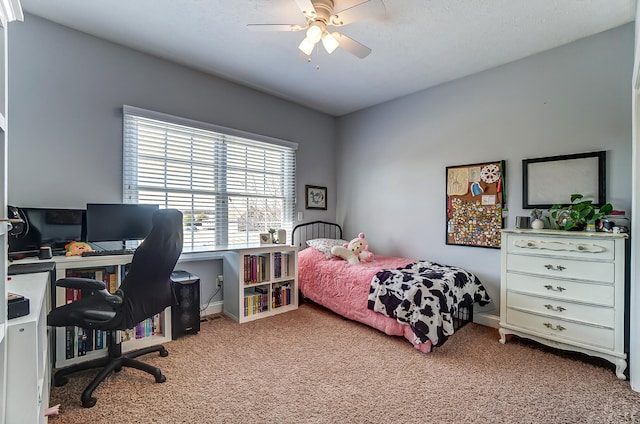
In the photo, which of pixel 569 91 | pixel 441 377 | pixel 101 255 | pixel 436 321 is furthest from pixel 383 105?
pixel 101 255

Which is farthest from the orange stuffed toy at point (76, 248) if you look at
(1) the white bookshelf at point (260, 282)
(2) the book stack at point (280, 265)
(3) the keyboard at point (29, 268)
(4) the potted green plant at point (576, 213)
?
(4) the potted green plant at point (576, 213)

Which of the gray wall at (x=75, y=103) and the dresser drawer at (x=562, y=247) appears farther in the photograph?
the gray wall at (x=75, y=103)

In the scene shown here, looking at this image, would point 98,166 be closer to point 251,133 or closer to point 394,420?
point 251,133

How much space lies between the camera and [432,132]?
3627 millimetres

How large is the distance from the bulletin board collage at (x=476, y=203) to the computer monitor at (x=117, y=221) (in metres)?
3.02

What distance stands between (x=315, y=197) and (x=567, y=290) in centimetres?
300

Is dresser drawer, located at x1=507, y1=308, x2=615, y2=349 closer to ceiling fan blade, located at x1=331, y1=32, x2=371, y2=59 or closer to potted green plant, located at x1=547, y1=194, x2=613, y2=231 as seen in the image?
potted green plant, located at x1=547, y1=194, x2=613, y2=231

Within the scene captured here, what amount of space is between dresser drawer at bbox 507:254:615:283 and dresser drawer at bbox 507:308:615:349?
354mm

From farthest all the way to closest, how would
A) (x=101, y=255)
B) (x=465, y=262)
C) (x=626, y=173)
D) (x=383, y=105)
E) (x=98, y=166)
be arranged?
1. (x=383, y=105)
2. (x=465, y=262)
3. (x=98, y=166)
4. (x=626, y=173)
5. (x=101, y=255)

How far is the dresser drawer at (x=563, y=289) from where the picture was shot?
2.16 meters

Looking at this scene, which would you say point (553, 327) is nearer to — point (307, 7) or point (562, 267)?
point (562, 267)

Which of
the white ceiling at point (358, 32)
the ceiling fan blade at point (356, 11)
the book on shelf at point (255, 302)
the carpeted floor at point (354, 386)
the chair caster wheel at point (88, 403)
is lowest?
the carpeted floor at point (354, 386)

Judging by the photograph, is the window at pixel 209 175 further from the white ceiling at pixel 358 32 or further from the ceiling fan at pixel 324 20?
the ceiling fan at pixel 324 20

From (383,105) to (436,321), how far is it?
2932 millimetres
